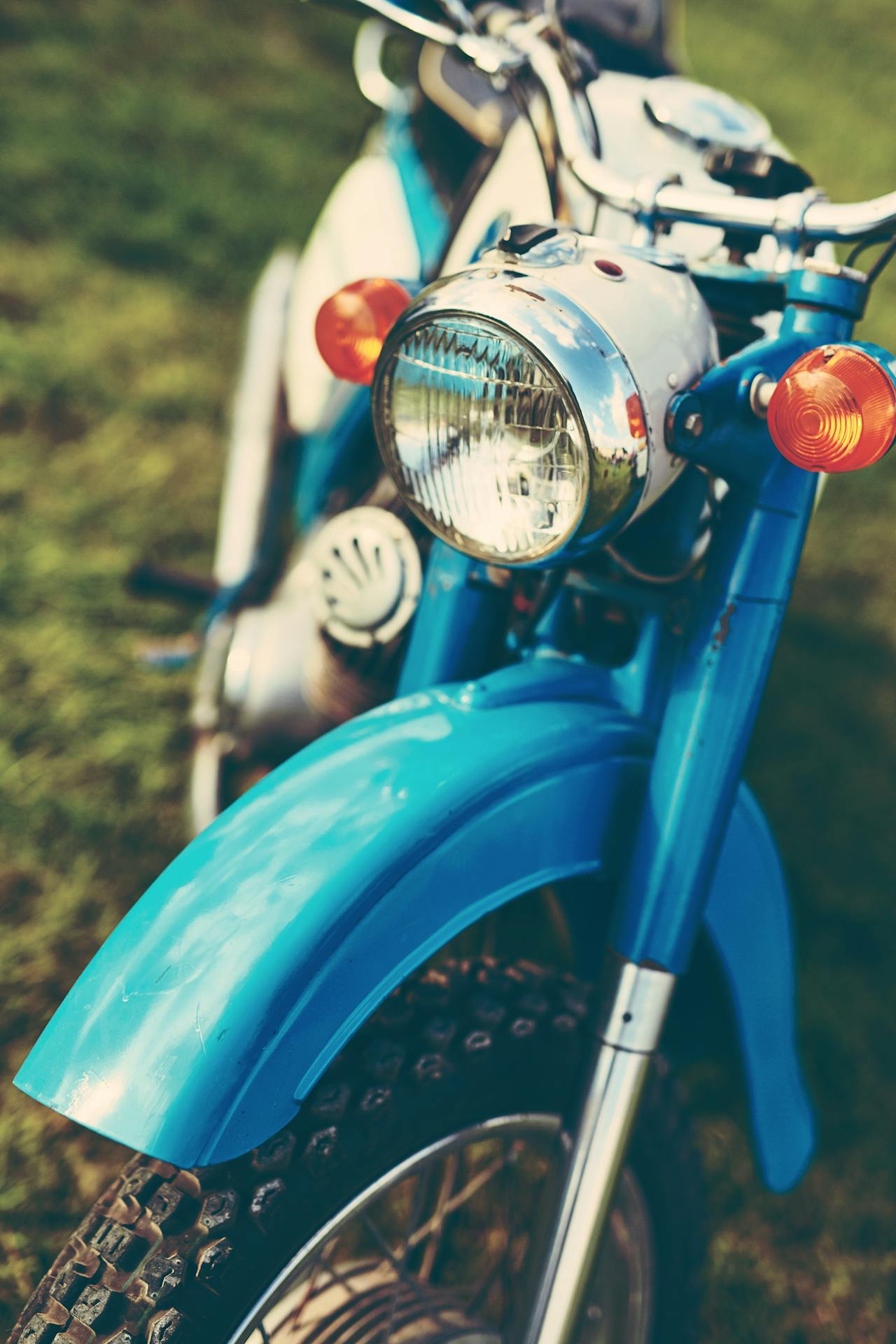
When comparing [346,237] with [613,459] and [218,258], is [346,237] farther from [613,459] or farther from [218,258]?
[218,258]

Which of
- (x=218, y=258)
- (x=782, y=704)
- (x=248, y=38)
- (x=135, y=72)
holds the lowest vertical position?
(x=782, y=704)

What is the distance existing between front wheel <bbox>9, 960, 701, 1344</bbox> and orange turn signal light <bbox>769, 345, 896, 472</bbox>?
50 centimetres

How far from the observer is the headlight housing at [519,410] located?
0.72m

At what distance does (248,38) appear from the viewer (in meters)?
4.31

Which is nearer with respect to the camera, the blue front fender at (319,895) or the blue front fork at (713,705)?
the blue front fender at (319,895)

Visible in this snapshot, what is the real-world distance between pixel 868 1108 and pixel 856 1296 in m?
0.28

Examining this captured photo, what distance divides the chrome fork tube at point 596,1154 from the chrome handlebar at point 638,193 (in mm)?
594

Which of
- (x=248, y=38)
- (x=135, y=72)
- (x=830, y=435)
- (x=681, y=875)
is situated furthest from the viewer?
(x=248, y=38)

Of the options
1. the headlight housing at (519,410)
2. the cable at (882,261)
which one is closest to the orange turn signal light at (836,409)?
the headlight housing at (519,410)

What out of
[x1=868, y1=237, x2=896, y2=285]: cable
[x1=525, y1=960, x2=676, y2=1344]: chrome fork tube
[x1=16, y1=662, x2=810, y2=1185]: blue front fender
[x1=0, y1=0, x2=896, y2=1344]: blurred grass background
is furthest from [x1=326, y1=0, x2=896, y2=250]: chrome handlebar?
[x1=0, y1=0, x2=896, y2=1344]: blurred grass background

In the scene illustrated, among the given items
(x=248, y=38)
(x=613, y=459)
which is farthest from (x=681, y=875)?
(x=248, y=38)

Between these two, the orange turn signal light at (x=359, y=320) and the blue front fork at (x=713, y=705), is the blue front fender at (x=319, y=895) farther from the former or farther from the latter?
the orange turn signal light at (x=359, y=320)

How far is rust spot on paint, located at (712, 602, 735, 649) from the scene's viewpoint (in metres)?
0.86

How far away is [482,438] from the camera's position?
31.0 inches
